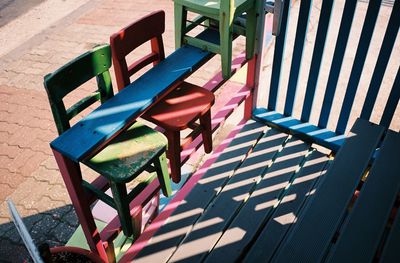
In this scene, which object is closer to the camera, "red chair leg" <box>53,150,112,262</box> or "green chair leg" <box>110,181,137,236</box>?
"red chair leg" <box>53,150,112,262</box>

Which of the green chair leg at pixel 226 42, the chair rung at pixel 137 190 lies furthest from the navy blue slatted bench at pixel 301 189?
the green chair leg at pixel 226 42

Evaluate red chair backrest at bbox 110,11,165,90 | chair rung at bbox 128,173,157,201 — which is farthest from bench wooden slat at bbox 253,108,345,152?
chair rung at bbox 128,173,157,201

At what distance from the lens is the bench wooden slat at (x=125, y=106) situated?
2.11 metres

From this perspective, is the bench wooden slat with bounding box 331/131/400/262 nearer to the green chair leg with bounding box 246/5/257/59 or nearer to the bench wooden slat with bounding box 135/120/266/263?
the bench wooden slat with bounding box 135/120/266/263

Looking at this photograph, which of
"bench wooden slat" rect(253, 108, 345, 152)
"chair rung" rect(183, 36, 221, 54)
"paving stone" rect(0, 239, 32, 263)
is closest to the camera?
"chair rung" rect(183, 36, 221, 54)

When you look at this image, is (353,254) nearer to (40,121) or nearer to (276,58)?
(276,58)

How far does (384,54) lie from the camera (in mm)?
2754

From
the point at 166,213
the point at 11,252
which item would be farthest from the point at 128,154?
the point at 11,252

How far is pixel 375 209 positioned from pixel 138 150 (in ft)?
4.92

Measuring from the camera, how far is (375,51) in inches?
228

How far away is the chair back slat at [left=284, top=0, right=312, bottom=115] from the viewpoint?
2910mm

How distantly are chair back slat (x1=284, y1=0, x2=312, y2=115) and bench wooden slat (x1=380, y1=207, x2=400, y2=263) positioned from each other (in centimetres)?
151

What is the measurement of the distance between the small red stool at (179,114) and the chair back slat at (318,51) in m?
0.93

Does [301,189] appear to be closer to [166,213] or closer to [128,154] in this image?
[166,213]
